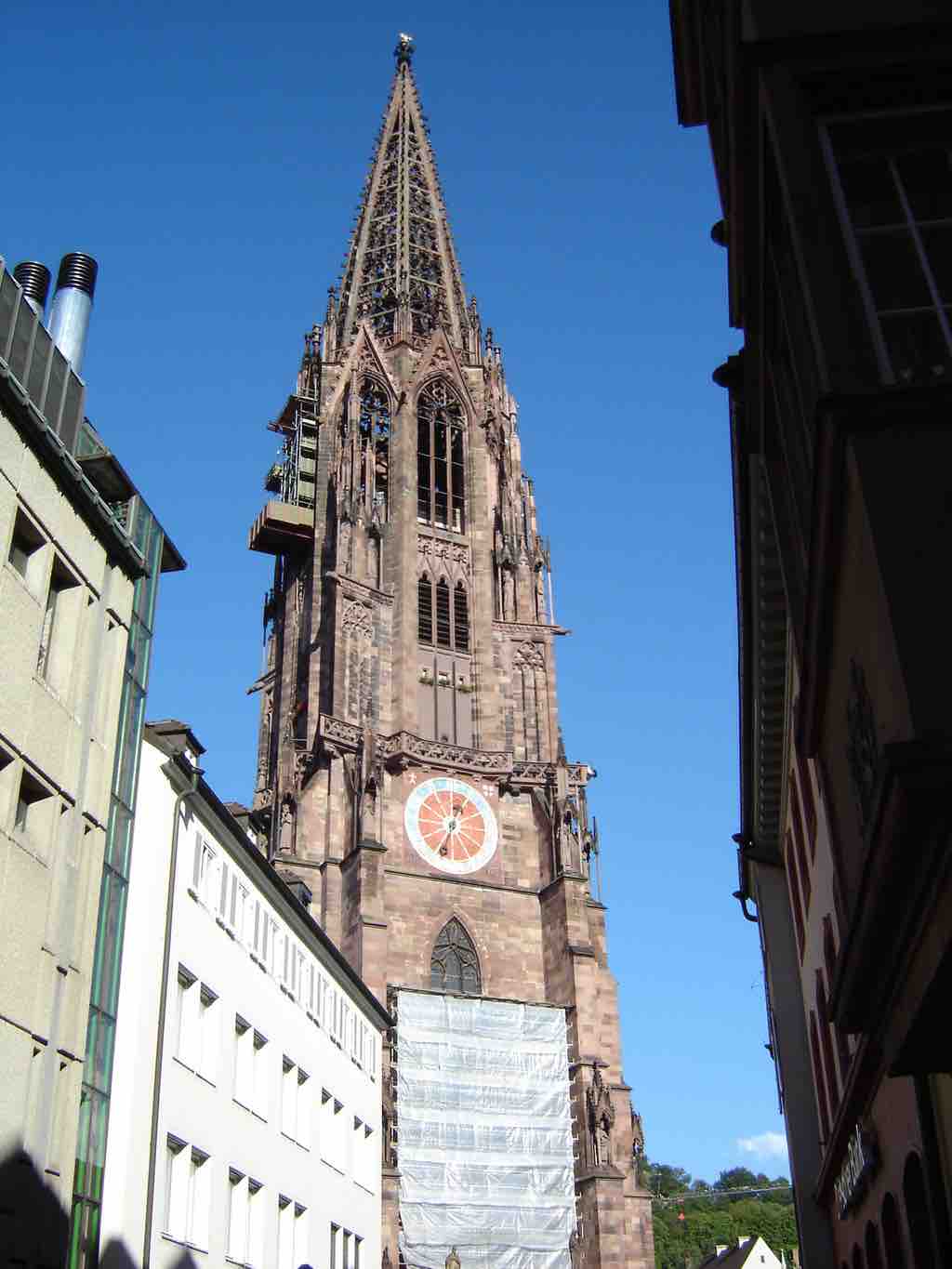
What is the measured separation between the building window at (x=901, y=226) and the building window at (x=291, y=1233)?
65.4 ft

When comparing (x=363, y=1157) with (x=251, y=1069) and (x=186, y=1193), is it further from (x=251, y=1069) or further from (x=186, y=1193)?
(x=186, y=1193)

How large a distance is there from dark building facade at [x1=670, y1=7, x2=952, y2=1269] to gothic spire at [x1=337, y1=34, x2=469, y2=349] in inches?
2007


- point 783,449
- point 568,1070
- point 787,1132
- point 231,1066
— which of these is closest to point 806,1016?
point 787,1132

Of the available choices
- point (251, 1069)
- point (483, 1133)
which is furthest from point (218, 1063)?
point (483, 1133)

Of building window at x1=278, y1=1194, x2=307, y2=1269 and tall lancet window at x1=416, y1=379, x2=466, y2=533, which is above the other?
tall lancet window at x1=416, y1=379, x2=466, y2=533

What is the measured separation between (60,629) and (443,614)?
36302 mm

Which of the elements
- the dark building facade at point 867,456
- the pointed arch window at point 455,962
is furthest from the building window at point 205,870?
the pointed arch window at point 455,962

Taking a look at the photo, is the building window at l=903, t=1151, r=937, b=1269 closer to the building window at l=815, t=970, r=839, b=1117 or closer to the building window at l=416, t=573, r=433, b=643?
the building window at l=815, t=970, r=839, b=1117

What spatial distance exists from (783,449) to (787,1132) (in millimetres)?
15203

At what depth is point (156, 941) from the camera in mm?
20719

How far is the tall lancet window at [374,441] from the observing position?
5775 cm

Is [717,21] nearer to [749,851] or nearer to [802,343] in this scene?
[802,343]

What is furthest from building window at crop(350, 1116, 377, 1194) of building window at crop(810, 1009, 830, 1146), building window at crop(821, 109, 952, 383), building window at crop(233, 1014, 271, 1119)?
building window at crop(821, 109, 952, 383)

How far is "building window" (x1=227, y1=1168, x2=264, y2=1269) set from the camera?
22.9 metres
